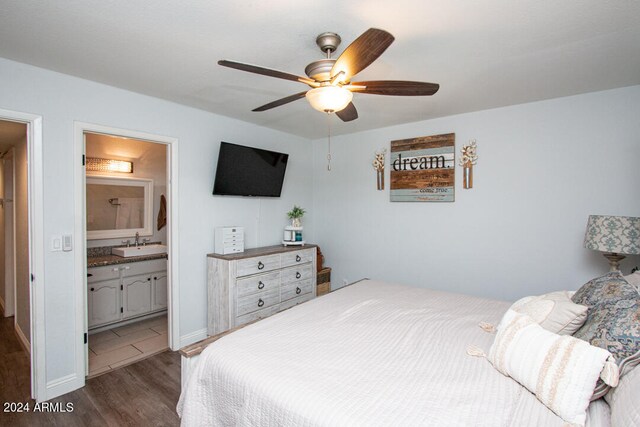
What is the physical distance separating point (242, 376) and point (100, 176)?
3533 mm

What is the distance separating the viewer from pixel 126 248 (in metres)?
3.74

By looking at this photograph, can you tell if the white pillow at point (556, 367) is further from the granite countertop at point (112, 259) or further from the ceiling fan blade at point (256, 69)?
the granite countertop at point (112, 259)

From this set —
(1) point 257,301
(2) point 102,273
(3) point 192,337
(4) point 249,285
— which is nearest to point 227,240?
(4) point 249,285

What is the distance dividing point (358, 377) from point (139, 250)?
342 cm

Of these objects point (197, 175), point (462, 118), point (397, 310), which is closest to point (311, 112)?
point (197, 175)

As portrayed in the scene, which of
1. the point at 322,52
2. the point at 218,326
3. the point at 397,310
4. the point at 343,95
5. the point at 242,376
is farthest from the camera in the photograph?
the point at 218,326

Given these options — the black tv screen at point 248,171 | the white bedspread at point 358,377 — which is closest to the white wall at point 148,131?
the black tv screen at point 248,171

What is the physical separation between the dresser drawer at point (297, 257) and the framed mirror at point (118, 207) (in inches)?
78.2

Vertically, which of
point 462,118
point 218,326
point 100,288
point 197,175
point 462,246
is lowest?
point 218,326

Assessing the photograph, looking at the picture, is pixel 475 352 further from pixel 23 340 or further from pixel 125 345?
pixel 23 340

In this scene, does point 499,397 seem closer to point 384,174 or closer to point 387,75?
point 387,75

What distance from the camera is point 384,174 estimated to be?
3926 mm

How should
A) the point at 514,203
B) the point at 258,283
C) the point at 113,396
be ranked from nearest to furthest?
the point at 113,396 → the point at 514,203 → the point at 258,283

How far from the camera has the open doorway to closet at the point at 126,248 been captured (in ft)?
10.6
